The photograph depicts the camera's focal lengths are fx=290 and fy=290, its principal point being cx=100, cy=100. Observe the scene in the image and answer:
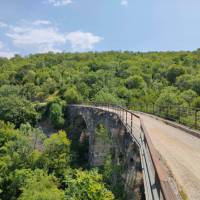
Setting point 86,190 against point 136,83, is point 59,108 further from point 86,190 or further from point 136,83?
point 86,190

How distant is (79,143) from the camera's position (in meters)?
47.9

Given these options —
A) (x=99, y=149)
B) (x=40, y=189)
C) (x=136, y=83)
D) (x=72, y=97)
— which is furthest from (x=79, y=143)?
(x=136, y=83)

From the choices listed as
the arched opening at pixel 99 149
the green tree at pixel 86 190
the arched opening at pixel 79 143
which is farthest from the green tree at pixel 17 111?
the green tree at pixel 86 190

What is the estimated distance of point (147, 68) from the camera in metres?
98.5

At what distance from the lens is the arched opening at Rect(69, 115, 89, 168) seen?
40750 millimetres

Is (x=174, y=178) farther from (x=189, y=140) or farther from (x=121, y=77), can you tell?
(x=121, y=77)

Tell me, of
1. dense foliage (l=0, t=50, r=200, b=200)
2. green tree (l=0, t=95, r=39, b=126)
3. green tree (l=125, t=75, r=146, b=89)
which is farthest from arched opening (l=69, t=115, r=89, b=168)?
green tree (l=125, t=75, r=146, b=89)

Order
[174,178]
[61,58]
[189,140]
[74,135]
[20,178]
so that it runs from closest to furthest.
Answer: 1. [174,178]
2. [189,140]
3. [20,178]
4. [74,135]
5. [61,58]

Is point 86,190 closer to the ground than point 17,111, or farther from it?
closer to the ground

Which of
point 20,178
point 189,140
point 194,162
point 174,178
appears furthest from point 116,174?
point 20,178

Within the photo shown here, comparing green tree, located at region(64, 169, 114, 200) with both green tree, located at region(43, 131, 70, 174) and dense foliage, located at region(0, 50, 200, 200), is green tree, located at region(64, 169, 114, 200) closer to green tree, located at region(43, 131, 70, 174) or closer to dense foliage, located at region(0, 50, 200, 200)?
dense foliage, located at region(0, 50, 200, 200)

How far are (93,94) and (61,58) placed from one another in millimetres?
73572

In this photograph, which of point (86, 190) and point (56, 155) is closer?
point (86, 190)

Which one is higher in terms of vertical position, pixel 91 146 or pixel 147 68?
pixel 147 68
